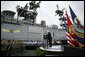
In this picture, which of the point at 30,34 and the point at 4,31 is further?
the point at 30,34

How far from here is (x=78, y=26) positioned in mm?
4555

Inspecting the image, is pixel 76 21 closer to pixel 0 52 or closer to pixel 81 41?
pixel 81 41

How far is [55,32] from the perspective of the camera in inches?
1218

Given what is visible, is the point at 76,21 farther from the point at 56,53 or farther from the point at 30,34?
the point at 30,34

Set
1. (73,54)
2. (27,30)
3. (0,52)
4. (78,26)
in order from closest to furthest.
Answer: (73,54), (78,26), (0,52), (27,30)

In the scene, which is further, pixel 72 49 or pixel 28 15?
pixel 28 15

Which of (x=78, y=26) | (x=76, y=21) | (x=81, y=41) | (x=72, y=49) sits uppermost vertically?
(x=76, y=21)

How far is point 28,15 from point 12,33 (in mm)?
14063

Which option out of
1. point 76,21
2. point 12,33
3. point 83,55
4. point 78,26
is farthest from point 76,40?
point 12,33

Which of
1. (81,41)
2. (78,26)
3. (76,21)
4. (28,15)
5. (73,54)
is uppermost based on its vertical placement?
(28,15)

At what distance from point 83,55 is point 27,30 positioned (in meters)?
21.4

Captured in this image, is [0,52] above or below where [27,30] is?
below

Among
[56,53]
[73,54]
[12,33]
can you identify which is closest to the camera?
[73,54]

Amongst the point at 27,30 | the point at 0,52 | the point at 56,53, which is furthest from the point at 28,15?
the point at 56,53
